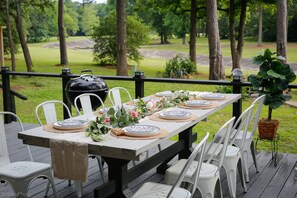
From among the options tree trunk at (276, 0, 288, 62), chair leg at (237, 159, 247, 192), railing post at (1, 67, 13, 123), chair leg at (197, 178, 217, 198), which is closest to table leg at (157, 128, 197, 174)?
chair leg at (237, 159, 247, 192)

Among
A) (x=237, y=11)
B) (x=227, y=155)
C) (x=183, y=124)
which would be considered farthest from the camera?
(x=237, y=11)

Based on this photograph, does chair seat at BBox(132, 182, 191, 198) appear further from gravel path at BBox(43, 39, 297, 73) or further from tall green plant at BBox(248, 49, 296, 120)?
gravel path at BBox(43, 39, 297, 73)

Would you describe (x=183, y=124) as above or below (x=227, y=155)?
above

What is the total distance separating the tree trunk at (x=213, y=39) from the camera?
11922mm

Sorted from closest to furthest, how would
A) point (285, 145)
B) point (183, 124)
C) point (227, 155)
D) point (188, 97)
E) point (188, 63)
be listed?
1. point (183, 124)
2. point (227, 155)
3. point (188, 97)
4. point (285, 145)
5. point (188, 63)

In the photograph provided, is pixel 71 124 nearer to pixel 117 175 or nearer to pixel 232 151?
pixel 117 175

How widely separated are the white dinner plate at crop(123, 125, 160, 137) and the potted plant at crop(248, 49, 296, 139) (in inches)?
75.7

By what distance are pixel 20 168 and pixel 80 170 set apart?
2.21 ft

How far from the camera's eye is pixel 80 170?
8.75 ft

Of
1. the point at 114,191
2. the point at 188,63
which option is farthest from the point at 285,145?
the point at 188,63

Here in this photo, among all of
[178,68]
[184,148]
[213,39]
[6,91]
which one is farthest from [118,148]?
[178,68]

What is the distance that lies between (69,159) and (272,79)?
8.68 feet

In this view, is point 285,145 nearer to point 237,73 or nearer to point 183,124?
point 237,73

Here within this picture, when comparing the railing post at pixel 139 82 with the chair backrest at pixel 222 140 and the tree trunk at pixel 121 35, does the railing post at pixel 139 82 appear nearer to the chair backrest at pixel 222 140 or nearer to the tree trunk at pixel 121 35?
the chair backrest at pixel 222 140
